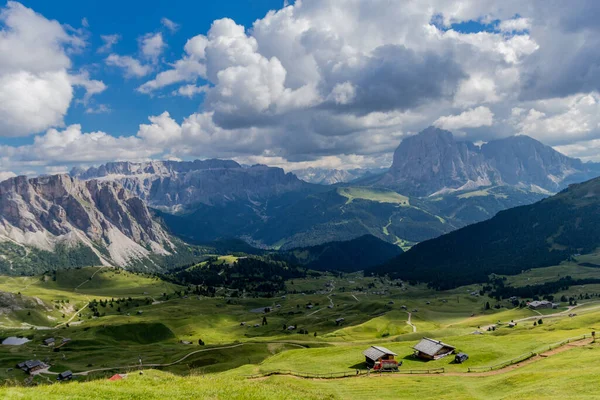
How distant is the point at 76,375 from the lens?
5507 inches

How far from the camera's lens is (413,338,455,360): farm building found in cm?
9294

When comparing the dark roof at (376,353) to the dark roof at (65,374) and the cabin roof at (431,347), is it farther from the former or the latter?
the dark roof at (65,374)

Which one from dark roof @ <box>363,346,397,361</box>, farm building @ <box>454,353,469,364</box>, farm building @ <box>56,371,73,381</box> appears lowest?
farm building @ <box>56,371,73,381</box>

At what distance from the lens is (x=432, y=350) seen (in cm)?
9381

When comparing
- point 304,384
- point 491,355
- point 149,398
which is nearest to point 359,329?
point 491,355

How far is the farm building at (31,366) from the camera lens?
14784cm

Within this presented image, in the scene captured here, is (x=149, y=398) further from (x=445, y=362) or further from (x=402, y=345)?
(x=402, y=345)

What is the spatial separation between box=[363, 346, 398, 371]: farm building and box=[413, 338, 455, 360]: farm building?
366 inches

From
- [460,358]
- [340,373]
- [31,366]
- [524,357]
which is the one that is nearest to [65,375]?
[31,366]

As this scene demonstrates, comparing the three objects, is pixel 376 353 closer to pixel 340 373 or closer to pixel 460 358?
pixel 340 373

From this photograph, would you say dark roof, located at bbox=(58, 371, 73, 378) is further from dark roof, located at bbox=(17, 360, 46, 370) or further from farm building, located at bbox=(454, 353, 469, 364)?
farm building, located at bbox=(454, 353, 469, 364)

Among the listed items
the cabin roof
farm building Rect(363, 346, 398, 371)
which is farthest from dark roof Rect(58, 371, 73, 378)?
the cabin roof

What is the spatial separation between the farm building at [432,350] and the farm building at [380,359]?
929 centimetres

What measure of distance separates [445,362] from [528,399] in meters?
41.7
